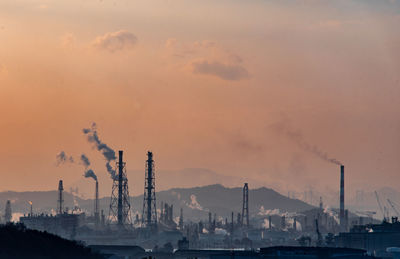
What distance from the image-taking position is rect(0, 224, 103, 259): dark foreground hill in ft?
558

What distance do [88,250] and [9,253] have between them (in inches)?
1113

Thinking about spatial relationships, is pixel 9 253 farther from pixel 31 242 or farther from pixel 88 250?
pixel 88 250

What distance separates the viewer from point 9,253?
167625 millimetres

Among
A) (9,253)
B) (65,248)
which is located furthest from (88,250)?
(9,253)

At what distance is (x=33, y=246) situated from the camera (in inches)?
6880

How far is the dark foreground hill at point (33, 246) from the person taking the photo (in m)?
170

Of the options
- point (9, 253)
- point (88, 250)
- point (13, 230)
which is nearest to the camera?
point (9, 253)

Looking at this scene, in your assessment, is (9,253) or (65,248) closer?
(9,253)

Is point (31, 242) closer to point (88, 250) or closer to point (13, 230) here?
point (13, 230)

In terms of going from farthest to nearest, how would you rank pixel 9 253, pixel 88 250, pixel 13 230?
pixel 88 250, pixel 13 230, pixel 9 253

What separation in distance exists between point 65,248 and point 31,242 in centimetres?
760

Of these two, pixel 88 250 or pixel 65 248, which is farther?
pixel 88 250

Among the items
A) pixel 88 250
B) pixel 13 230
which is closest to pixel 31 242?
pixel 13 230

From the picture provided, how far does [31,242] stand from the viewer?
176750 mm
